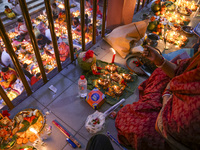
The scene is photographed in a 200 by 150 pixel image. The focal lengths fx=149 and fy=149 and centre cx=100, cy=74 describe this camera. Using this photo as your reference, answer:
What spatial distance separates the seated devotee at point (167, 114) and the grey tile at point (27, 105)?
1162 mm

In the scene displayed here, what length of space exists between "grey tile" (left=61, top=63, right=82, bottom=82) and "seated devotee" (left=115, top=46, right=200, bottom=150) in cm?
109

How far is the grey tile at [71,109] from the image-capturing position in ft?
6.59

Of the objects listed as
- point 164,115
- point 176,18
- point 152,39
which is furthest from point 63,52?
point 176,18

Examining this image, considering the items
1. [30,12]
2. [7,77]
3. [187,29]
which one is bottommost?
[7,77]

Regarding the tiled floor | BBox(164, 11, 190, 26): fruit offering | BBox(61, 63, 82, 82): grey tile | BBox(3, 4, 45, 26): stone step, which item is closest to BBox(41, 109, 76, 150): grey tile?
the tiled floor

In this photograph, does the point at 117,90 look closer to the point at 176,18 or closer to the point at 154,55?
the point at 154,55

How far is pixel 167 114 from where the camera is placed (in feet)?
4.39

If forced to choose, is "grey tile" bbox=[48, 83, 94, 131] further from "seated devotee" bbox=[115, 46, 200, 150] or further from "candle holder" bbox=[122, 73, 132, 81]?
"candle holder" bbox=[122, 73, 132, 81]

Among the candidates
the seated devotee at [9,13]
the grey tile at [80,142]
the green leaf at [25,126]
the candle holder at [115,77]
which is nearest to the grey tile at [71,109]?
→ the grey tile at [80,142]

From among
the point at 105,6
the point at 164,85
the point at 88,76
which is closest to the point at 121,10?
the point at 105,6

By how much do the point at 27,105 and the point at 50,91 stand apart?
38cm

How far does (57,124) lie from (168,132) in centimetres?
132

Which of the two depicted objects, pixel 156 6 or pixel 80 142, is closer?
pixel 80 142

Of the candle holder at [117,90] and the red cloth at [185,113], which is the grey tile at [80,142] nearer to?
the candle holder at [117,90]
